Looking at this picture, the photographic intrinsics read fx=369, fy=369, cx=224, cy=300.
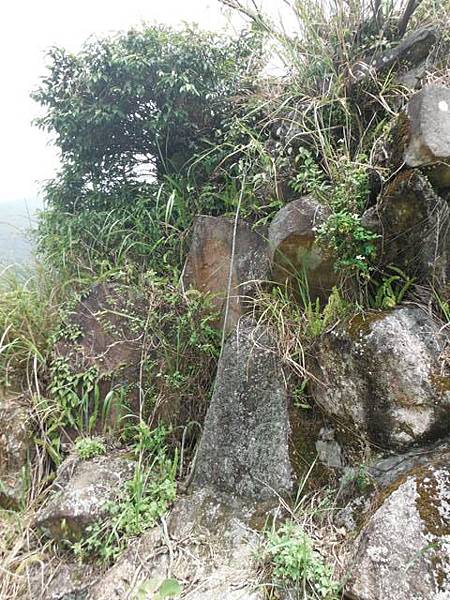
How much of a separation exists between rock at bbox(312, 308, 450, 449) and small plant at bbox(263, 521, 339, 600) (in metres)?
0.49

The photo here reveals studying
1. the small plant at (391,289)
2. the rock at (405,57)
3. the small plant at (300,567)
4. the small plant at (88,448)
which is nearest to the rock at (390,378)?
the small plant at (391,289)

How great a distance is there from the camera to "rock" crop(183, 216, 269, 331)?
2177 mm

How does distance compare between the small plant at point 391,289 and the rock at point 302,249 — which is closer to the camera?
the small plant at point 391,289

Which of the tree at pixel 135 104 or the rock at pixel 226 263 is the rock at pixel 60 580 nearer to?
the rock at pixel 226 263

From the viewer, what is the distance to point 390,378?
147 cm

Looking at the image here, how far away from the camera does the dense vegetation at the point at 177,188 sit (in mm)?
1786

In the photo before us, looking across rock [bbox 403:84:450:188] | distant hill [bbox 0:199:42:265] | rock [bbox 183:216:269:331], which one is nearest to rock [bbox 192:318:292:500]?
rock [bbox 183:216:269:331]

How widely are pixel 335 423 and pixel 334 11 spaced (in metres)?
2.50

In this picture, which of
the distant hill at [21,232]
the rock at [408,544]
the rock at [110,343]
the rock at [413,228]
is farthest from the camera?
the distant hill at [21,232]

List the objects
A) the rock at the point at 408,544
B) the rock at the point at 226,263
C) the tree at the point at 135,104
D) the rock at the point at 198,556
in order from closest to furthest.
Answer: the rock at the point at 408,544, the rock at the point at 198,556, the rock at the point at 226,263, the tree at the point at 135,104

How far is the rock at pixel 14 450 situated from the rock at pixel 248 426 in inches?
41.7

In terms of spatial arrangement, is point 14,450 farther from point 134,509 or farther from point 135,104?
point 135,104

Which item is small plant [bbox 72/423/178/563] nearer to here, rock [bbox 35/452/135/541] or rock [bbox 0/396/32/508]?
rock [bbox 35/452/135/541]

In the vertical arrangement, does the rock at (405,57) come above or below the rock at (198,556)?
above
